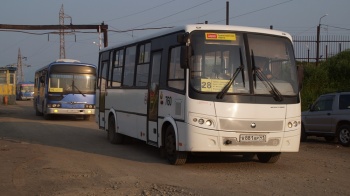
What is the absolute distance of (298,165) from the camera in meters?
11.7

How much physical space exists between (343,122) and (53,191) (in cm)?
1113

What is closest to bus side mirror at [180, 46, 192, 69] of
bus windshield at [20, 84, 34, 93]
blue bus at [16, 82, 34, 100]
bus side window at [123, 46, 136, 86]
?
bus side window at [123, 46, 136, 86]

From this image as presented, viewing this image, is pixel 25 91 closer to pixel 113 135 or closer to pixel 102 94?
pixel 102 94

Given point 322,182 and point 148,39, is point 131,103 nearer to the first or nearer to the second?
point 148,39

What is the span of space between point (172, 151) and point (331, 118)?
793cm

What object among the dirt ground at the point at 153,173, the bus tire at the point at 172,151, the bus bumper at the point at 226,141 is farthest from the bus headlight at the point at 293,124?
→ the bus tire at the point at 172,151

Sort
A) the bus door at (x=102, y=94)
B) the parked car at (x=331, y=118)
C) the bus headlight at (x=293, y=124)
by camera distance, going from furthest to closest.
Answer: the bus door at (x=102, y=94) < the parked car at (x=331, y=118) < the bus headlight at (x=293, y=124)

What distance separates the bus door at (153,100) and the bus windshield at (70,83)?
48.5 ft

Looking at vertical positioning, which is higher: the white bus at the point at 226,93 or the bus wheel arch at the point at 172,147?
Answer: the white bus at the point at 226,93

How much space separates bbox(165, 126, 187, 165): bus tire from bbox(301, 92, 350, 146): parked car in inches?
293

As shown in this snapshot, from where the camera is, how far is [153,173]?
1011 cm

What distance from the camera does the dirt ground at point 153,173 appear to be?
846cm

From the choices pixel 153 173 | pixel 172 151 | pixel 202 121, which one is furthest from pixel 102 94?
pixel 202 121

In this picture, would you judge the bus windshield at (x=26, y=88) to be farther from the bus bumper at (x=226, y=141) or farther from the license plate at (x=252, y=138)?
the license plate at (x=252, y=138)
